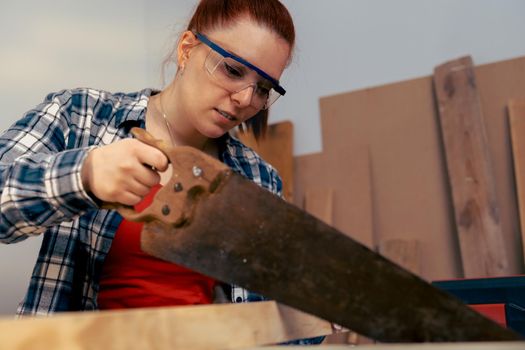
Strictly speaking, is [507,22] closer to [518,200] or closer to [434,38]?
[434,38]

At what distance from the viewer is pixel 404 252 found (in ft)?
10.5

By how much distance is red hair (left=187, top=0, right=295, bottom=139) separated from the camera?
5.35 feet

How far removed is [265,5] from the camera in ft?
5.51

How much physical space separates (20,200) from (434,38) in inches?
108

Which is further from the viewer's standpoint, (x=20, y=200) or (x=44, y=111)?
(x=44, y=111)

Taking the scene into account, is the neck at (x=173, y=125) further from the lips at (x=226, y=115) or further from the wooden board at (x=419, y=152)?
the wooden board at (x=419, y=152)

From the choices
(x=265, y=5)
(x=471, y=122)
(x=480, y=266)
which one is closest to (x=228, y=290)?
(x=265, y=5)

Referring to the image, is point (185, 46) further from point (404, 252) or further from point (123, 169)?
point (404, 252)

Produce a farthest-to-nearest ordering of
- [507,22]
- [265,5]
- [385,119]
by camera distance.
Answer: [385,119]
[507,22]
[265,5]

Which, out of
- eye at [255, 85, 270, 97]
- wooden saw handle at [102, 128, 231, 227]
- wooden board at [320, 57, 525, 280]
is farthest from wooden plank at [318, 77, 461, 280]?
wooden saw handle at [102, 128, 231, 227]

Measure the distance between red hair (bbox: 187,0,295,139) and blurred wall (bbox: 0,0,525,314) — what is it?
0.54 metres

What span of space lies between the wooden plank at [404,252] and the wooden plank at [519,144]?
0.51m

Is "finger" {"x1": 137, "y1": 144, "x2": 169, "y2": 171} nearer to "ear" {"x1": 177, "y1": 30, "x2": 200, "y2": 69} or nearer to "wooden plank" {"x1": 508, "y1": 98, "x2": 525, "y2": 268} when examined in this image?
"ear" {"x1": 177, "y1": 30, "x2": 200, "y2": 69}

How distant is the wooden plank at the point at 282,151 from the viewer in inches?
143
